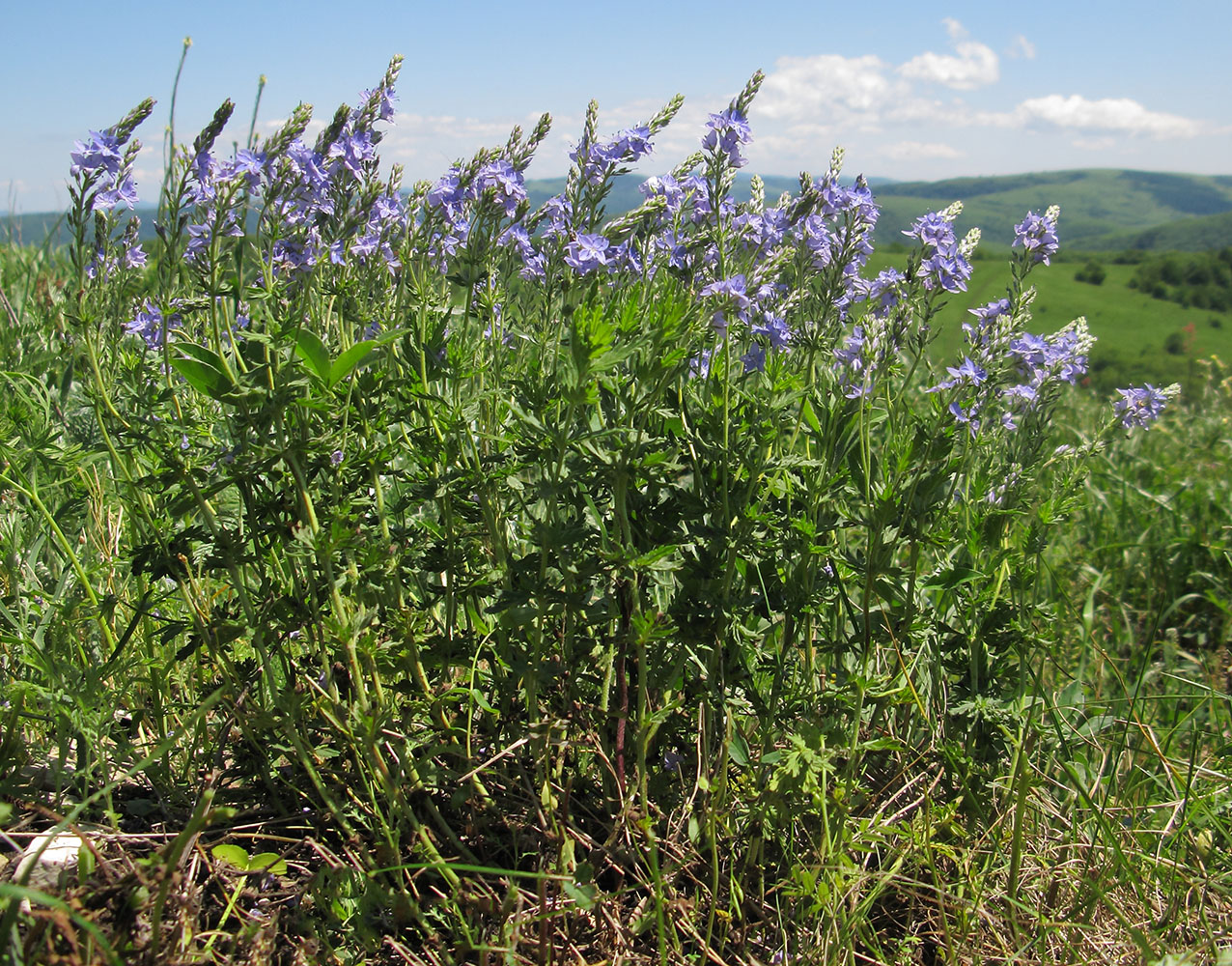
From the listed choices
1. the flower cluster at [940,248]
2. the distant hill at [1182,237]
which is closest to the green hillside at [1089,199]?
the distant hill at [1182,237]

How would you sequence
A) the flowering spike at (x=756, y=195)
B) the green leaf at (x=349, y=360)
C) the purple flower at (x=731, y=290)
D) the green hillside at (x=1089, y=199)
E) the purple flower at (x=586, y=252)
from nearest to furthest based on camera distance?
the green leaf at (x=349, y=360)
the purple flower at (x=731, y=290)
the purple flower at (x=586, y=252)
the flowering spike at (x=756, y=195)
the green hillside at (x=1089, y=199)

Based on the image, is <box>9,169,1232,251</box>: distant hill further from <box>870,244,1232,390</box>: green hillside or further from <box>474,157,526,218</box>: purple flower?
<box>474,157,526,218</box>: purple flower

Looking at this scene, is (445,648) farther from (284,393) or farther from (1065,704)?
(1065,704)

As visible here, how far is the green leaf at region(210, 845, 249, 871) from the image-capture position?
1733 mm

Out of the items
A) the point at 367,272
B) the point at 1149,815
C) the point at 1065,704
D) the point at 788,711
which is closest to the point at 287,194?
the point at 367,272

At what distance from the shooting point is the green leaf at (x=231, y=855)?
5.69 feet

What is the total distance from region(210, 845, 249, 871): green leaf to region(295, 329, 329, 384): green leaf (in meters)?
1.01

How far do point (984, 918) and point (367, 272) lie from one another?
198 cm

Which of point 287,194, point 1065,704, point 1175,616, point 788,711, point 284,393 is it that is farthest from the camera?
point 1175,616

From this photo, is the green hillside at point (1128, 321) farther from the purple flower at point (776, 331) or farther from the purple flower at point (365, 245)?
the purple flower at point (365, 245)

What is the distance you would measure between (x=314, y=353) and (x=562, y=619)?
79 centimetres

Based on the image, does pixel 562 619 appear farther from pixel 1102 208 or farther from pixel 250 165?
pixel 1102 208

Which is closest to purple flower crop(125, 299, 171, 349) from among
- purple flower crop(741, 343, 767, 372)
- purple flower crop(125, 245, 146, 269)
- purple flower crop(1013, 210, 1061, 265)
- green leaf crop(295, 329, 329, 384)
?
purple flower crop(125, 245, 146, 269)

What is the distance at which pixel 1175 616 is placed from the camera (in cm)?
368
